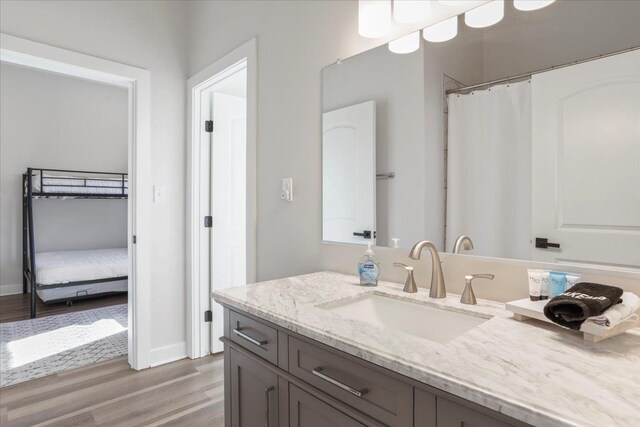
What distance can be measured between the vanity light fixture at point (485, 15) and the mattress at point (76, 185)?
405 cm

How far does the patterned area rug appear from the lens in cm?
264

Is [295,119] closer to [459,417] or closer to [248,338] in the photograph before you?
[248,338]

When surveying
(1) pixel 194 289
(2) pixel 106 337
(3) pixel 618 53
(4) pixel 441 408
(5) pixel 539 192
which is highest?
(3) pixel 618 53

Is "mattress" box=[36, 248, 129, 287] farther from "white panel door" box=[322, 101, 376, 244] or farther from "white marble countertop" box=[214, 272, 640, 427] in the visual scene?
"white marble countertop" box=[214, 272, 640, 427]

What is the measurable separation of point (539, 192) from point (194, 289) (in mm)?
2410

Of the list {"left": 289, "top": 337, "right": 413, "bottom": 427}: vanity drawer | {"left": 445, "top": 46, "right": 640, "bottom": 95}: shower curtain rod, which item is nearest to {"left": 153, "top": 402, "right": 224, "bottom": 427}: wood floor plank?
{"left": 289, "top": 337, "right": 413, "bottom": 427}: vanity drawer

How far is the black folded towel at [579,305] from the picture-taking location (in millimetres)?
789

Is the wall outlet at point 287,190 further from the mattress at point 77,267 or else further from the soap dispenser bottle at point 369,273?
the mattress at point 77,267

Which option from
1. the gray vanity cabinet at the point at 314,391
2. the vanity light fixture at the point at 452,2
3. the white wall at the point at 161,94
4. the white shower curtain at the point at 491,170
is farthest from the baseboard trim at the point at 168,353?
the vanity light fixture at the point at 452,2

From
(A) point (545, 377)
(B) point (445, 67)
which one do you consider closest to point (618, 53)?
(B) point (445, 67)

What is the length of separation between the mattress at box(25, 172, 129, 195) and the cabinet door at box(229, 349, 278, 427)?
3623mm

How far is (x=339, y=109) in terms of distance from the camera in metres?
1.70

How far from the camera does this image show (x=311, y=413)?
98cm

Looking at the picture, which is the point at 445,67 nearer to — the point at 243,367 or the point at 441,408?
the point at 441,408
